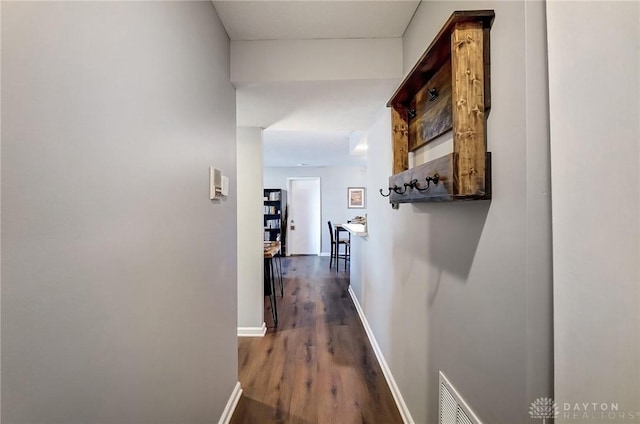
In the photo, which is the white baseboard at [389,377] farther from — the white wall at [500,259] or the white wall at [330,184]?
the white wall at [330,184]

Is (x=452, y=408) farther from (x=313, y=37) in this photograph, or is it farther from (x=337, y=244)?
(x=337, y=244)

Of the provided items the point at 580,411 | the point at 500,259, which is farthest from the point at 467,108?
the point at 580,411

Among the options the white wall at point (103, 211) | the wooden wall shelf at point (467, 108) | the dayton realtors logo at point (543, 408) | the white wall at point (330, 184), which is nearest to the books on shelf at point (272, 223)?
the white wall at point (330, 184)

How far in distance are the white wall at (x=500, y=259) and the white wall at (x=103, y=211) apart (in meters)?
1.06

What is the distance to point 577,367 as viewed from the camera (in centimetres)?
62

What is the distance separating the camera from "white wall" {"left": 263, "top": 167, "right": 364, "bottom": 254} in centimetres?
736

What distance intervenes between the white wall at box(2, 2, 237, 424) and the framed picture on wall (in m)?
6.29

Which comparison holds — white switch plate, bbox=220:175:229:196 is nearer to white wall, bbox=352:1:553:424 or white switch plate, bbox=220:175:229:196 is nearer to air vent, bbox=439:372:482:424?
white wall, bbox=352:1:553:424

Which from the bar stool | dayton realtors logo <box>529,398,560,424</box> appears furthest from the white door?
dayton realtors logo <box>529,398,560,424</box>

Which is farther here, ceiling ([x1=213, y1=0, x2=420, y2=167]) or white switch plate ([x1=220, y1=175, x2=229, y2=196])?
white switch plate ([x1=220, y1=175, x2=229, y2=196])

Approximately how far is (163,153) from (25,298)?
1.87 ft

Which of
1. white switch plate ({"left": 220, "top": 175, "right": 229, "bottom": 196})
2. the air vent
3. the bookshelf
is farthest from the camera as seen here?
the bookshelf

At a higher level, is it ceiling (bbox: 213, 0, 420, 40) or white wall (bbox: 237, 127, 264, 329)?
ceiling (bbox: 213, 0, 420, 40)

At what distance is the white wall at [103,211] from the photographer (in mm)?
498
